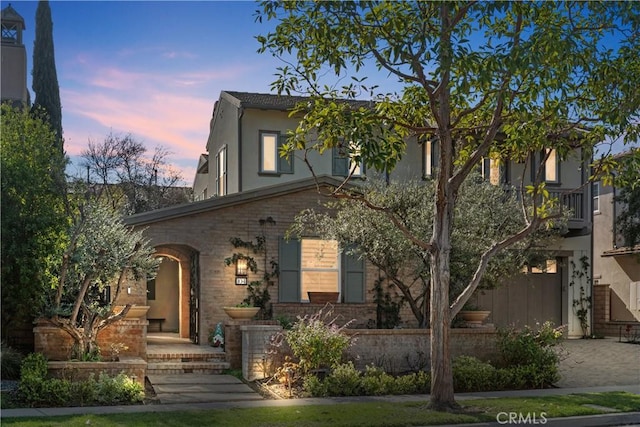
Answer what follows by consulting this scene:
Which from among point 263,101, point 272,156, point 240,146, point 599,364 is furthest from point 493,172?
point 240,146

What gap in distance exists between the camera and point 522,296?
25531 mm

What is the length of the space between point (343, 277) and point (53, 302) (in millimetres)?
7819

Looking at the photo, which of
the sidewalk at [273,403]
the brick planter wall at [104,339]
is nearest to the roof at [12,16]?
the brick planter wall at [104,339]

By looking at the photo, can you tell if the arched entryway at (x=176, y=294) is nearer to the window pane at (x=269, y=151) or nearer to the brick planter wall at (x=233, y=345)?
the brick planter wall at (x=233, y=345)

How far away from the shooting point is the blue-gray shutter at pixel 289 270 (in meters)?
19.8

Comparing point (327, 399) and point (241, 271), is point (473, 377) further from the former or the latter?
point (241, 271)

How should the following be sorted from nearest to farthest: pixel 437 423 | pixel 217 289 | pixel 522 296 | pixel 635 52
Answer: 1. pixel 437 423
2. pixel 635 52
3. pixel 217 289
4. pixel 522 296

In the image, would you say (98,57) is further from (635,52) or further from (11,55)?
(11,55)

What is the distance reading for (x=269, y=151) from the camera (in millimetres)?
23719

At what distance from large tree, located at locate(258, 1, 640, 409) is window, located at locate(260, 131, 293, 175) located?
9436mm

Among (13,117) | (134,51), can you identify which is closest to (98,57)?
(134,51)

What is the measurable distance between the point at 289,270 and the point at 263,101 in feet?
21.7

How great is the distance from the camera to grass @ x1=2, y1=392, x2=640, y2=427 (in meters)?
11.2
